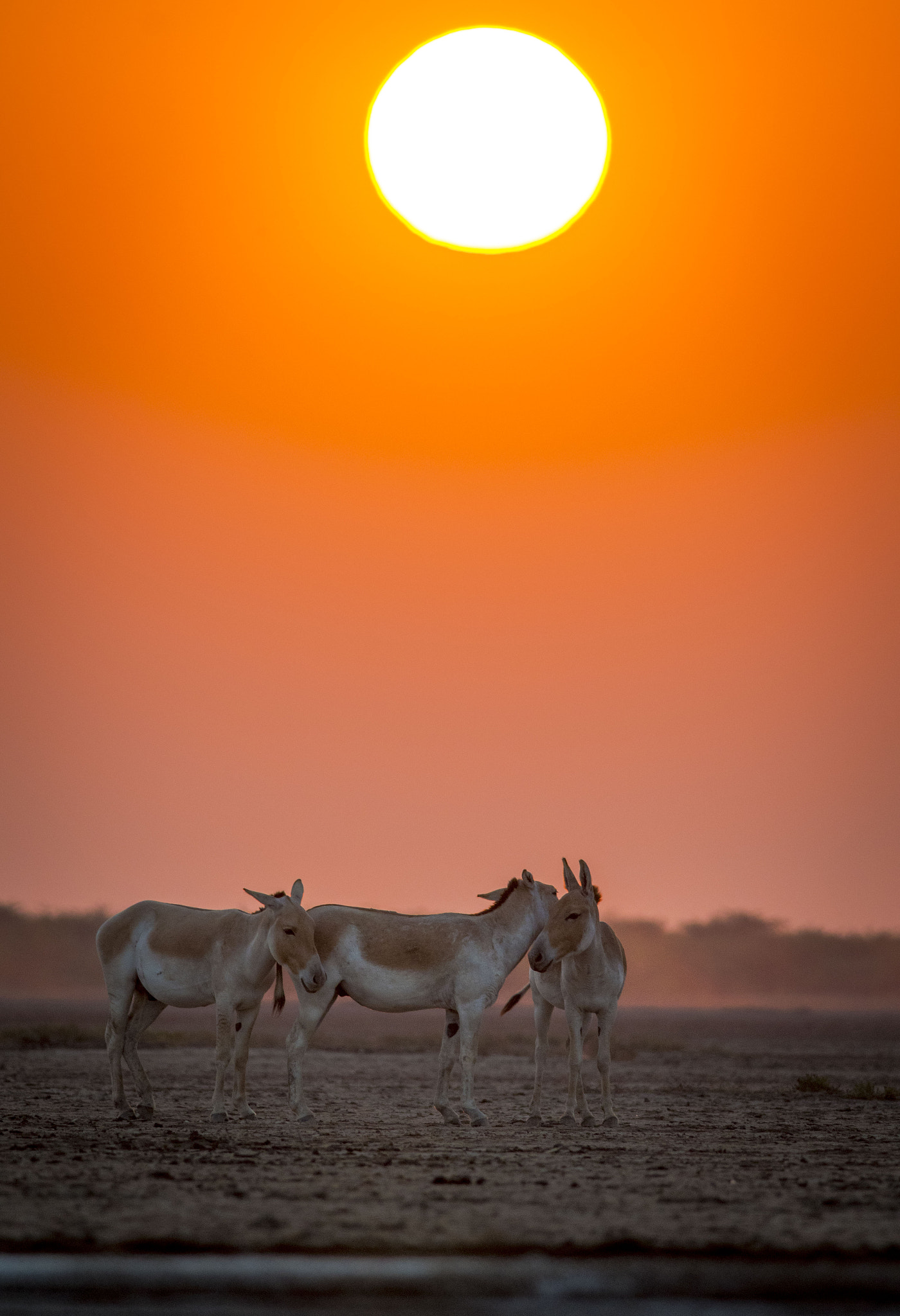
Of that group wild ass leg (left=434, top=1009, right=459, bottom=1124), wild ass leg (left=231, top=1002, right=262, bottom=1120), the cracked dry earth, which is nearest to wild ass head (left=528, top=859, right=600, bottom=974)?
wild ass leg (left=434, top=1009, right=459, bottom=1124)

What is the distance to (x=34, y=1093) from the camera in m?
16.5

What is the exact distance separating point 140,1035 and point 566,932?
18.8 feet

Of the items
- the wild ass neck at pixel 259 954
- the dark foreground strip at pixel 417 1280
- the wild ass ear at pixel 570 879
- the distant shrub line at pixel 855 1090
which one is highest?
the wild ass ear at pixel 570 879

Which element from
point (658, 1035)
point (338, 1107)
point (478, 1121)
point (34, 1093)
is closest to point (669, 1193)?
point (478, 1121)

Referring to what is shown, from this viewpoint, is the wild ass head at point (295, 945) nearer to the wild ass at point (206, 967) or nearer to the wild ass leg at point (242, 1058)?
the wild ass at point (206, 967)

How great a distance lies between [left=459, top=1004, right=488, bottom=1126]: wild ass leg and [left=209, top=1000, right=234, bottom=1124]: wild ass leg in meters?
2.73

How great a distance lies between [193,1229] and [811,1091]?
1518 centimetres

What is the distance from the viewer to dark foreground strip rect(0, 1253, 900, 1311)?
5.50 m

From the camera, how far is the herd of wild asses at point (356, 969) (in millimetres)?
13297

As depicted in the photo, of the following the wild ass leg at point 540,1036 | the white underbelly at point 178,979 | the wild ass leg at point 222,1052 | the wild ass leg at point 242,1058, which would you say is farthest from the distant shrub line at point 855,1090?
the white underbelly at point 178,979

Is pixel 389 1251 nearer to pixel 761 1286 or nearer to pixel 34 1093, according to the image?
pixel 761 1286

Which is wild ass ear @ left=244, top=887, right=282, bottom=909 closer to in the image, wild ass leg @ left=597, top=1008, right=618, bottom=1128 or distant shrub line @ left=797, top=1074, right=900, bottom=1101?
wild ass leg @ left=597, top=1008, right=618, bottom=1128

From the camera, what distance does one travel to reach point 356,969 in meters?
13.7

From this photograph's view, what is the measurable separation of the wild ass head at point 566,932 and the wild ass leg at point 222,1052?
3646mm
